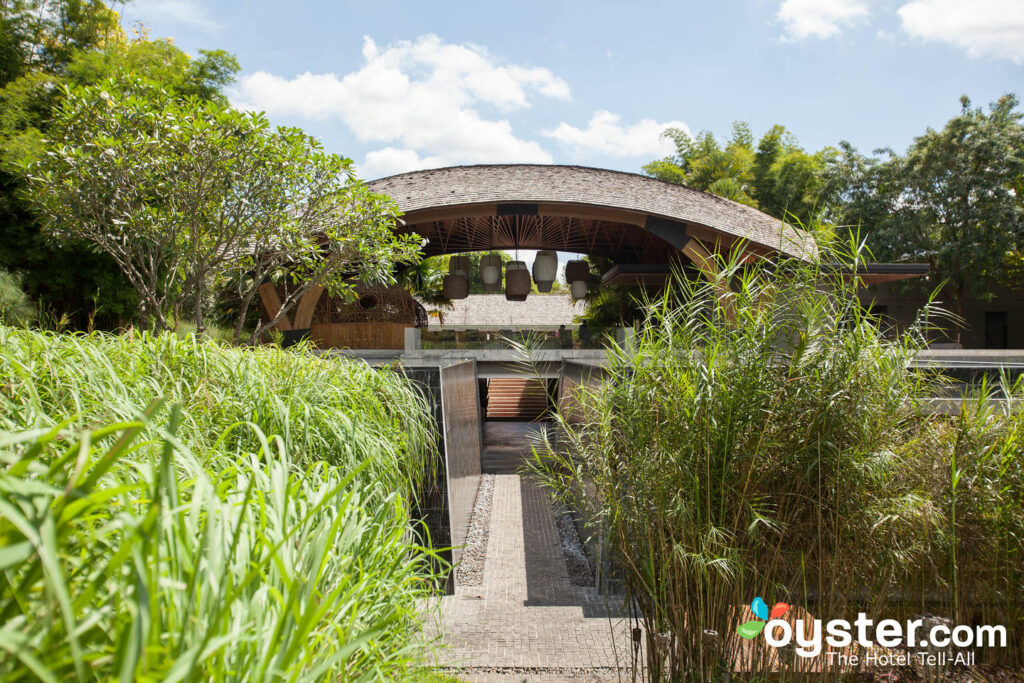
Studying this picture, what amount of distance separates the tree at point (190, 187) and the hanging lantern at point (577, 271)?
31.5ft

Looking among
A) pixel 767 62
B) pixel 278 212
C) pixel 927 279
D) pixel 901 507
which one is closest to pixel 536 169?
pixel 767 62

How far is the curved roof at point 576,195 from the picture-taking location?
13.3 meters

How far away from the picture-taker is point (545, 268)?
1514cm

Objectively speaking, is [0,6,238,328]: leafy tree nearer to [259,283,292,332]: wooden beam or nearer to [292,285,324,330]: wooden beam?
[259,283,292,332]: wooden beam

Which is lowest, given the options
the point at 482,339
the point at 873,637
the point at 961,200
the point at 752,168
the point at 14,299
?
the point at 873,637

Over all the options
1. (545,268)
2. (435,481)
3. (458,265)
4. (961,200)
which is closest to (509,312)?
(458,265)

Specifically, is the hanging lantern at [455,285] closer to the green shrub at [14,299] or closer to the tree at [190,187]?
the tree at [190,187]

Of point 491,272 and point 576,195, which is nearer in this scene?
point 576,195

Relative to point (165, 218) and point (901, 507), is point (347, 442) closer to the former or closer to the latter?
point (901, 507)

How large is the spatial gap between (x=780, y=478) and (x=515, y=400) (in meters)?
15.9

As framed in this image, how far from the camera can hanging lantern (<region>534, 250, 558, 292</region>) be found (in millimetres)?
15109

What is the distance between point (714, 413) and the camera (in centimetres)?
278

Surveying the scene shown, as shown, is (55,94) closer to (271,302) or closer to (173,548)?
(271,302)

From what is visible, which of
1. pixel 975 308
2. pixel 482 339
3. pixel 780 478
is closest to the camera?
pixel 780 478
